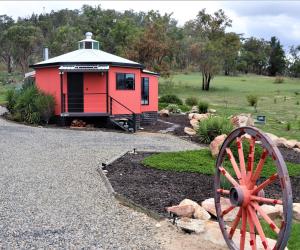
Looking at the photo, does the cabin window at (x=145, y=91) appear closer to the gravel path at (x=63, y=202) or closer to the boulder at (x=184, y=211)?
the gravel path at (x=63, y=202)

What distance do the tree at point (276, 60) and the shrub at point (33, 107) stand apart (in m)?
70.0

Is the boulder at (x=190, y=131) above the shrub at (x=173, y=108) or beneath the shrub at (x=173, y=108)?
beneath

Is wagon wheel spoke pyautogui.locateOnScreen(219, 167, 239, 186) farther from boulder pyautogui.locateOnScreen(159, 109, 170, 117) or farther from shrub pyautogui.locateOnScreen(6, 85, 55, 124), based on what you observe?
boulder pyautogui.locateOnScreen(159, 109, 170, 117)

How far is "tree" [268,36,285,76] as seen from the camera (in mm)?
87312

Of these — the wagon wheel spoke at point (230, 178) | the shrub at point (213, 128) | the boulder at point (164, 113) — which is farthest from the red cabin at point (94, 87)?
the wagon wheel spoke at point (230, 178)

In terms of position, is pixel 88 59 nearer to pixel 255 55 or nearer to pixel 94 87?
pixel 94 87

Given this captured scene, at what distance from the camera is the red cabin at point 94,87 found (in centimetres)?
2280

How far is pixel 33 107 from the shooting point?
23.5m

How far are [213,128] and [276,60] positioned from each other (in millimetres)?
73720

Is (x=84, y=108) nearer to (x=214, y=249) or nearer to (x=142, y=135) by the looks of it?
(x=142, y=135)

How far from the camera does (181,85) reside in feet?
184

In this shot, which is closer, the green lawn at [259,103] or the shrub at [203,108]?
the green lawn at [259,103]

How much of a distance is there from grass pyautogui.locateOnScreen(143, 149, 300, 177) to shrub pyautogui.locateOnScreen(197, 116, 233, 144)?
3077mm

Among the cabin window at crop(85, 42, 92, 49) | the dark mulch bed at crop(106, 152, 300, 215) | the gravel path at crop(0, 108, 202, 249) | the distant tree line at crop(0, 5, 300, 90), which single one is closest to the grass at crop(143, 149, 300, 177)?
the dark mulch bed at crop(106, 152, 300, 215)
